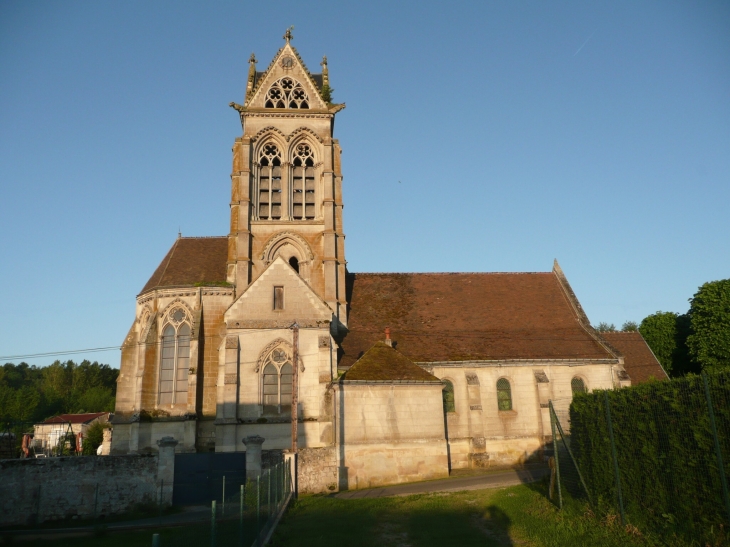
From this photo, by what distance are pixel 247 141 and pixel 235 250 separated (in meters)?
6.64

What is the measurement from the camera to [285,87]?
37.8 meters

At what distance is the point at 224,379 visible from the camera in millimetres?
29000

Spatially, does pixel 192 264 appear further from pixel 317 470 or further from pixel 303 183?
pixel 317 470

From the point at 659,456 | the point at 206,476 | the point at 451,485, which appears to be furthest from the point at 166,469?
the point at 659,456

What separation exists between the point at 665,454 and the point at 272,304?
67.5 feet

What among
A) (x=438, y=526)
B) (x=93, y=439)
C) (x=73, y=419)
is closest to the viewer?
(x=438, y=526)

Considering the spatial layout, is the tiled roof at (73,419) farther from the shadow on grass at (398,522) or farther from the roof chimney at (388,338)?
the shadow on grass at (398,522)

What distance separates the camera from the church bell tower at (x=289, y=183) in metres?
34.1

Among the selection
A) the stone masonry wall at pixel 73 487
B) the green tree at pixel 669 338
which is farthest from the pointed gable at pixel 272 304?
the green tree at pixel 669 338

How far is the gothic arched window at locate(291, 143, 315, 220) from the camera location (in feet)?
118

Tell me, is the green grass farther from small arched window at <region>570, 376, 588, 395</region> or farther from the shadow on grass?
small arched window at <region>570, 376, 588, 395</region>

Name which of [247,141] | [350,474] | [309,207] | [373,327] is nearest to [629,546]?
[350,474]

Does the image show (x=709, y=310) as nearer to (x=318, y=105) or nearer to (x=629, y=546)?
(x=318, y=105)

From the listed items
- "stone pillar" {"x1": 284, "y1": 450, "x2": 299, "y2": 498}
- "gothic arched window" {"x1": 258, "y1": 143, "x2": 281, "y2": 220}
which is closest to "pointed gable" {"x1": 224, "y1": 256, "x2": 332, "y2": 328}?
"gothic arched window" {"x1": 258, "y1": 143, "x2": 281, "y2": 220}
